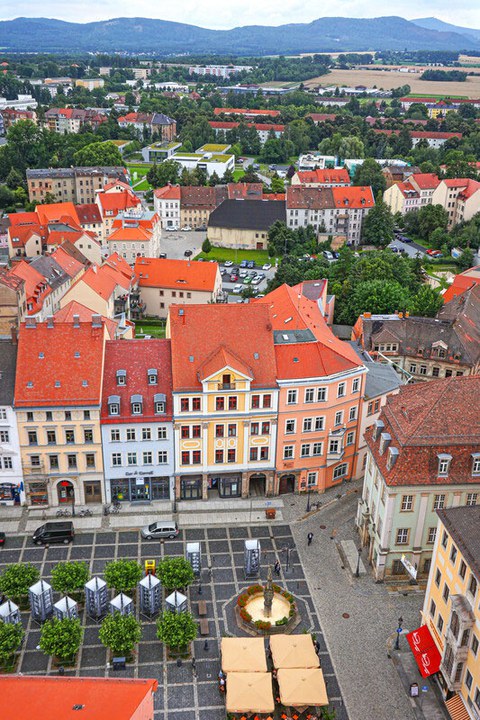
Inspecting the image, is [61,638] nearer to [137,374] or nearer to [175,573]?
[175,573]

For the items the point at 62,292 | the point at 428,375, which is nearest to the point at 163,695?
the point at 428,375

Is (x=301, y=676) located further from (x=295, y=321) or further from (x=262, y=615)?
(x=295, y=321)

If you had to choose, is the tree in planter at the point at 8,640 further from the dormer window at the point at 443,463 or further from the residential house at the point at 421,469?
the dormer window at the point at 443,463

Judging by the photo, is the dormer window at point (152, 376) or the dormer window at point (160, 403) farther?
the dormer window at point (152, 376)

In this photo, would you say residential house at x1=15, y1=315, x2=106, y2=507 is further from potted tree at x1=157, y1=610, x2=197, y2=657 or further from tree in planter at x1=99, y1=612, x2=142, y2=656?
potted tree at x1=157, y1=610, x2=197, y2=657

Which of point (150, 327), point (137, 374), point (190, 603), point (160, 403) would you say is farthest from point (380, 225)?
point (190, 603)

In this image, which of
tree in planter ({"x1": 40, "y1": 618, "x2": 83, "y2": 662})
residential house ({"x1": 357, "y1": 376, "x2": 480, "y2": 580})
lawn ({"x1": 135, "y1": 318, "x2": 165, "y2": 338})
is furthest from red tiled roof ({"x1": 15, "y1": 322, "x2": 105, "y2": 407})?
lawn ({"x1": 135, "y1": 318, "x2": 165, "y2": 338})

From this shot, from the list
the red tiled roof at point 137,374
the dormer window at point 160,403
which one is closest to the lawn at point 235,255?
the red tiled roof at point 137,374
